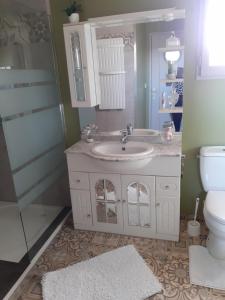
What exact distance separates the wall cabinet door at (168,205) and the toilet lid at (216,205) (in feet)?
0.79

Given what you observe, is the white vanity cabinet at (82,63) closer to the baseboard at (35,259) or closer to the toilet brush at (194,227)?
the baseboard at (35,259)

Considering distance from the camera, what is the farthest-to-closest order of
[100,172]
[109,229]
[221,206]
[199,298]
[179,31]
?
[109,229] < [100,172] < [179,31] < [221,206] < [199,298]

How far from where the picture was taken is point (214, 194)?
6.17 feet

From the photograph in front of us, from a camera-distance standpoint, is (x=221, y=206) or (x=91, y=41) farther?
(x=91, y=41)

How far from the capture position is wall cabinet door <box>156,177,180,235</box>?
188 cm

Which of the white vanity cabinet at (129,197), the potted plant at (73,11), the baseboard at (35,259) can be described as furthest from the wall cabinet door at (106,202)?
the potted plant at (73,11)

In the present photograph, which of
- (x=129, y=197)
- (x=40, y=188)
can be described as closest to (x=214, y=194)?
(x=129, y=197)

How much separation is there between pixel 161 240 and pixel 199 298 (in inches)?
22.5

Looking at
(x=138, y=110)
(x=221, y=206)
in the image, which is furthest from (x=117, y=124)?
(x=221, y=206)

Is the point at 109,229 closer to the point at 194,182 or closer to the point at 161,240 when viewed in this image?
the point at 161,240

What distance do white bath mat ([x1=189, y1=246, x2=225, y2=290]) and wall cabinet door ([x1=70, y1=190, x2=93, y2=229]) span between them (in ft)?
2.98

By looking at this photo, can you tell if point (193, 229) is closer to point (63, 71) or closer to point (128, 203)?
point (128, 203)

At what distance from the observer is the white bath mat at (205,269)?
1.63 m

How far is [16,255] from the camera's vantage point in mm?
1937
